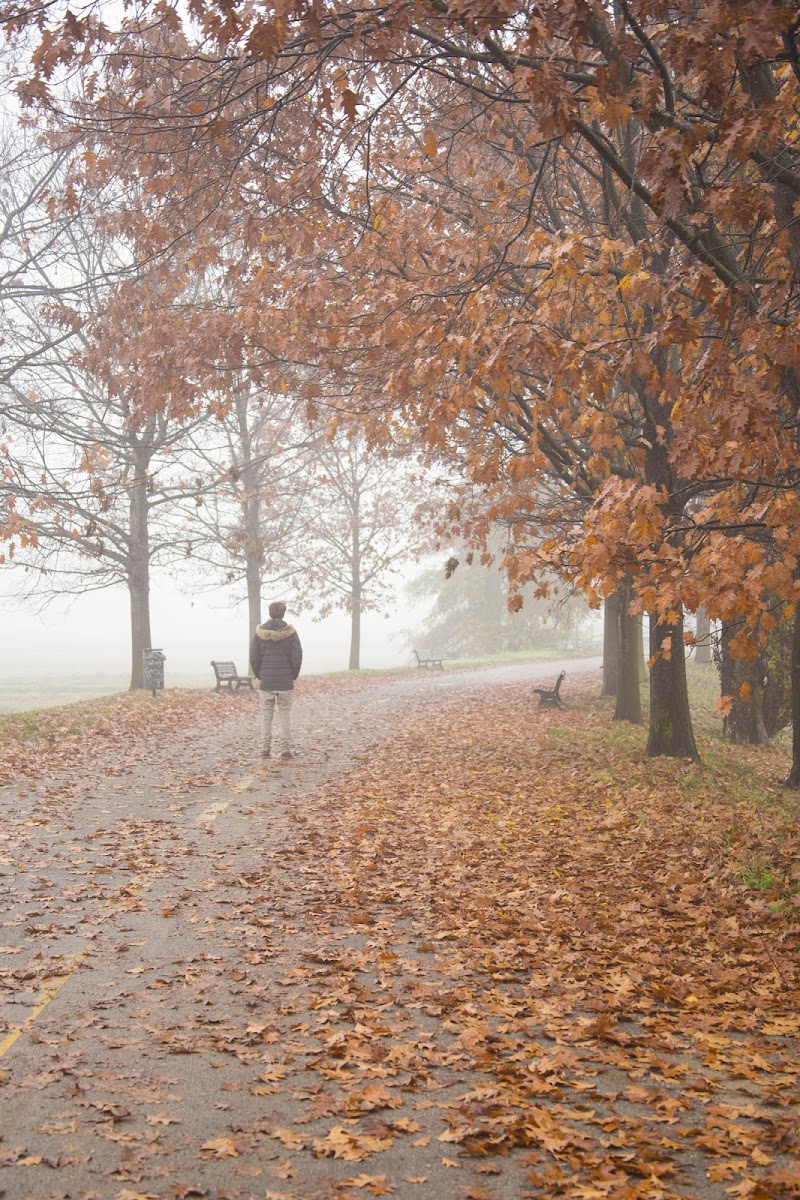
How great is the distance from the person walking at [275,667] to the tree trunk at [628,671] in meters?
6.57

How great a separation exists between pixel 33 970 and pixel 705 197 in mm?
6195

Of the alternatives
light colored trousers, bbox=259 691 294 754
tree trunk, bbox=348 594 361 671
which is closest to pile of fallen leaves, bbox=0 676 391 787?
light colored trousers, bbox=259 691 294 754

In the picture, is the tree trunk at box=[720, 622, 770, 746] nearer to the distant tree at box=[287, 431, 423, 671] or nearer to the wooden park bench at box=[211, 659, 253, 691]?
the wooden park bench at box=[211, 659, 253, 691]

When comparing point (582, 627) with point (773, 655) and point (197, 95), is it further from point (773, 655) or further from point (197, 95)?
point (197, 95)

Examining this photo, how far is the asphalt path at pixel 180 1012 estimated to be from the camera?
3.46 m

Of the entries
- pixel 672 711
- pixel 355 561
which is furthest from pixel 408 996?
pixel 355 561

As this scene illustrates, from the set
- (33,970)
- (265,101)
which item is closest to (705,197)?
(265,101)

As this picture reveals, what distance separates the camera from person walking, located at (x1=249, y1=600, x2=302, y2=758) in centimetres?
1334

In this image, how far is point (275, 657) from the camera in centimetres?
1335

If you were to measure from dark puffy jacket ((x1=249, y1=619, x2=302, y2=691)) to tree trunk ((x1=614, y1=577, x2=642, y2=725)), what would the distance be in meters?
6.53

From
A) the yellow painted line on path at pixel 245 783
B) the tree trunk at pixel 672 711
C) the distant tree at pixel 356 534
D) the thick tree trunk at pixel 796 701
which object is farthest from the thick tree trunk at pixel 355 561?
the thick tree trunk at pixel 796 701

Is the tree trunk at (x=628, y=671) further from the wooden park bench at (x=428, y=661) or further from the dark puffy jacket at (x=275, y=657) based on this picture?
the wooden park bench at (x=428, y=661)

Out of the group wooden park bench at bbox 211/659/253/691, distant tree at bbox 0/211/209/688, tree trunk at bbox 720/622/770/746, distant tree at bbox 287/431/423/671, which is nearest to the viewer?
tree trunk at bbox 720/622/770/746

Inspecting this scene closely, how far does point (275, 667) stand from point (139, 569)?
11566 millimetres
